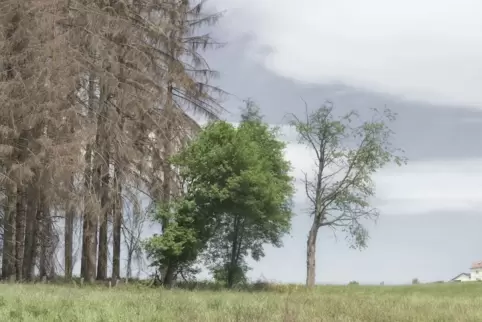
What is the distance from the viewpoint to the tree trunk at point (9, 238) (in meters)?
27.5

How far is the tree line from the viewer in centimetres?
2625

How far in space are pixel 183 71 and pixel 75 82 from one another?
8008 millimetres

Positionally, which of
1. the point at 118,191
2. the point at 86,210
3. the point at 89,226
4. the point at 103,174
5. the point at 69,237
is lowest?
the point at 69,237

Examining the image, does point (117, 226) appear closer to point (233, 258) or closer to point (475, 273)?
point (233, 258)

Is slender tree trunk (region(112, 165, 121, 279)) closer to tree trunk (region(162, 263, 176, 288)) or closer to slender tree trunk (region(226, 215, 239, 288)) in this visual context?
tree trunk (region(162, 263, 176, 288))

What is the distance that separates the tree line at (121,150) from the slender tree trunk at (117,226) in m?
0.05

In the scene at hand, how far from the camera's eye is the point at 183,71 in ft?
113

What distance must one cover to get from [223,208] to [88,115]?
787 centimetres

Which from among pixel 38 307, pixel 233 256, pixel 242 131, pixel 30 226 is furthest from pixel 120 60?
pixel 38 307

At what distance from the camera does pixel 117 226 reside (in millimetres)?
31047

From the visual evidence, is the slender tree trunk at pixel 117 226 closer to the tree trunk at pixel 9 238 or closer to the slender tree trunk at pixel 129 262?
the slender tree trunk at pixel 129 262

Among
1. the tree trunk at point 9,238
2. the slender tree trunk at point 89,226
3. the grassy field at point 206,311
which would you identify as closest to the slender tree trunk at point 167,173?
the slender tree trunk at point 89,226

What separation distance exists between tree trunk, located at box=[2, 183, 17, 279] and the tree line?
0.06 m

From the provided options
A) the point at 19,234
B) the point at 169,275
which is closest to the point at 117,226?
the point at 169,275
